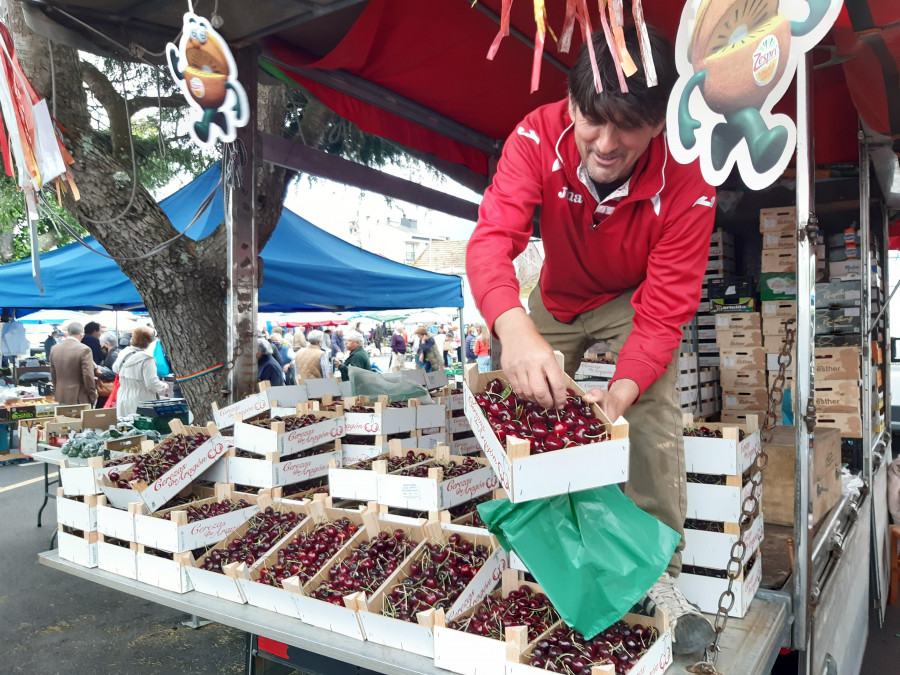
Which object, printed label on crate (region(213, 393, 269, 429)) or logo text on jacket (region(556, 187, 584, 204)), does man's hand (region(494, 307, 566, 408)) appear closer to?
logo text on jacket (region(556, 187, 584, 204))

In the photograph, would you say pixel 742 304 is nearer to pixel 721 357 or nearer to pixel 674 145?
pixel 721 357

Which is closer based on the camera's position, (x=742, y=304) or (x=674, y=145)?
(x=674, y=145)

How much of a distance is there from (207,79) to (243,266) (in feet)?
4.22

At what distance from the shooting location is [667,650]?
194 centimetres

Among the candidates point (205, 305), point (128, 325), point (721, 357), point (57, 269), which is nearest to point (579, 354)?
point (205, 305)

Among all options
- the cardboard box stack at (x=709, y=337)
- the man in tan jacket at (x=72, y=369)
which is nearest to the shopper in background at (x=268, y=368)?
the man in tan jacket at (x=72, y=369)

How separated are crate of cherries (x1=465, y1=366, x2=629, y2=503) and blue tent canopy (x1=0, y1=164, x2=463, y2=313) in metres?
4.53

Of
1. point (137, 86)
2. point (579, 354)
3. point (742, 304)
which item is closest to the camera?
point (579, 354)

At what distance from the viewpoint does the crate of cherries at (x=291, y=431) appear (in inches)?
136

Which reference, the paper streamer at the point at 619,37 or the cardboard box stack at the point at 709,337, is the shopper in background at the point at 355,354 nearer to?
the cardboard box stack at the point at 709,337

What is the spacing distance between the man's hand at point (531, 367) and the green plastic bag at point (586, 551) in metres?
0.32

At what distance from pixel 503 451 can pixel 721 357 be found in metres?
5.02

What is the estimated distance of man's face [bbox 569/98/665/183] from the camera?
1930mm

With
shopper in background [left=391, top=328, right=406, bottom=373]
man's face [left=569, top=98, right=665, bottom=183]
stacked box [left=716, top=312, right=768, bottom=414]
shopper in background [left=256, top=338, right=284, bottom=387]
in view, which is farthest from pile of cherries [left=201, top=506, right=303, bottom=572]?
shopper in background [left=391, top=328, right=406, bottom=373]
